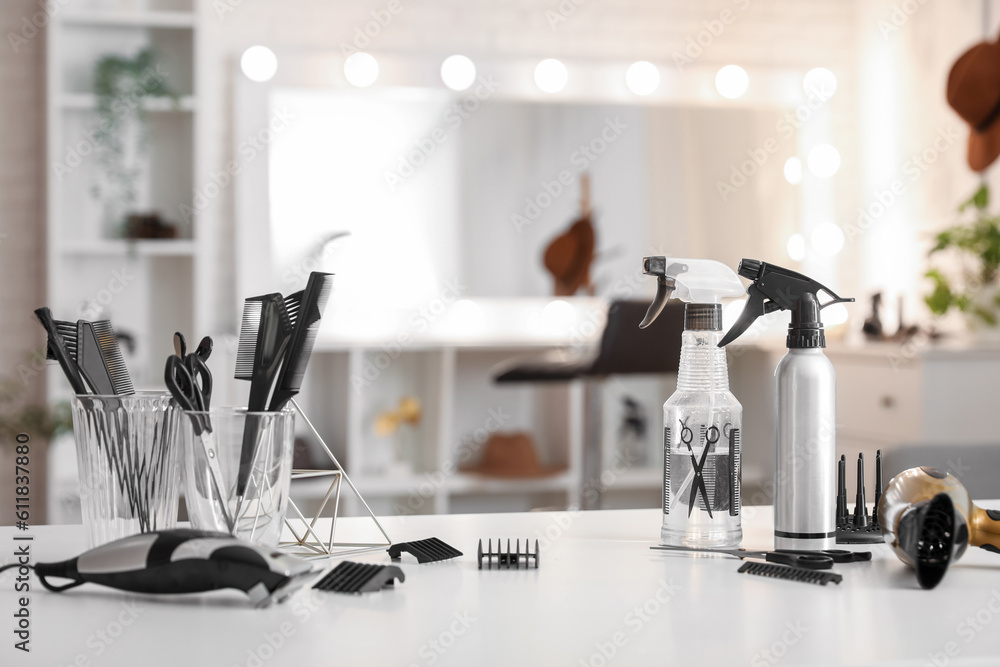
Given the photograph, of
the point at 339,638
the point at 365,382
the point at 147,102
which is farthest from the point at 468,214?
the point at 339,638

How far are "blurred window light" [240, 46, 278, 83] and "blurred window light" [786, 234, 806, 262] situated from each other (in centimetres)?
199

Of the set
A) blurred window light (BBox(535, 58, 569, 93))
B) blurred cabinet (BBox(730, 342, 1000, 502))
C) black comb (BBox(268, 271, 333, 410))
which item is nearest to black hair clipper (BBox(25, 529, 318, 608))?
black comb (BBox(268, 271, 333, 410))

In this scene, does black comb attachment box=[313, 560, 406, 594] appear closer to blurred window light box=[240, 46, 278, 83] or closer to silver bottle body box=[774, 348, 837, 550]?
silver bottle body box=[774, 348, 837, 550]

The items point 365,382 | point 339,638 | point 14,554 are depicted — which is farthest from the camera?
point 365,382

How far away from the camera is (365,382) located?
3291 mm

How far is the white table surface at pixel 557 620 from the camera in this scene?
1.80 ft

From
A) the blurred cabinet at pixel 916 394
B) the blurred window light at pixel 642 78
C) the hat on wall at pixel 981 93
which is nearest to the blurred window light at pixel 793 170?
the blurred window light at pixel 642 78

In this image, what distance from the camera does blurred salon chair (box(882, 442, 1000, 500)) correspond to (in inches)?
50.4

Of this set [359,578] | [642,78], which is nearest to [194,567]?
[359,578]

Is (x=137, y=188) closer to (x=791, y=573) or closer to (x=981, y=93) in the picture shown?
(x=981, y=93)

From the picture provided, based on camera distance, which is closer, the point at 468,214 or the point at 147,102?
the point at 147,102

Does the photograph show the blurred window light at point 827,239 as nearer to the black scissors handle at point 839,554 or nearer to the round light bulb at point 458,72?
the round light bulb at point 458,72

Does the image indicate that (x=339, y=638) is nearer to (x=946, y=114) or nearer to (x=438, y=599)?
(x=438, y=599)

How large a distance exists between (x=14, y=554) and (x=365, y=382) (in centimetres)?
249
